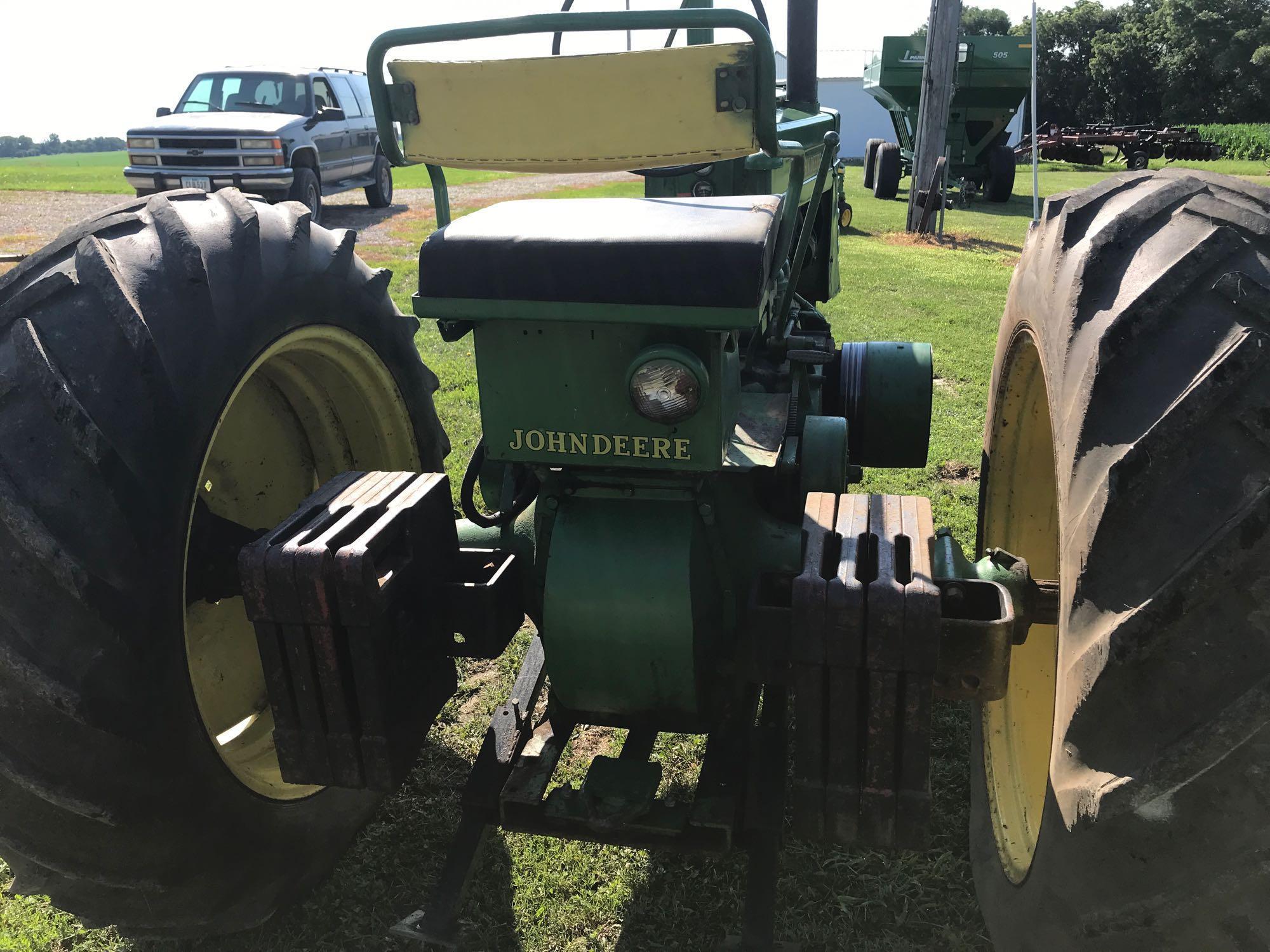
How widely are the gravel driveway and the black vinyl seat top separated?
33.3ft

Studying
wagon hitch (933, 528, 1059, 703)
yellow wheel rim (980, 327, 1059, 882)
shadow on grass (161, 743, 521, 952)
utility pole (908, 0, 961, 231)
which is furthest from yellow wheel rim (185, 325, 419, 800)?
utility pole (908, 0, 961, 231)

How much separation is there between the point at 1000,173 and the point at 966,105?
1.73 meters

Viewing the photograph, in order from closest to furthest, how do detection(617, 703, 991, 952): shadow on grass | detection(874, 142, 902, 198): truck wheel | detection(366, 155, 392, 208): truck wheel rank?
1. detection(617, 703, 991, 952): shadow on grass
2. detection(874, 142, 902, 198): truck wheel
3. detection(366, 155, 392, 208): truck wheel

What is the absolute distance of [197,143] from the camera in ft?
43.2

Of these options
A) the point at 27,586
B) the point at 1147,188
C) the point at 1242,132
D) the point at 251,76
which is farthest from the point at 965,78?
the point at 1242,132

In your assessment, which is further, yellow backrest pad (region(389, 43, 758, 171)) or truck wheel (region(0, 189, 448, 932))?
yellow backrest pad (region(389, 43, 758, 171))

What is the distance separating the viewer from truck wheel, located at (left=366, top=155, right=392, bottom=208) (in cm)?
1736

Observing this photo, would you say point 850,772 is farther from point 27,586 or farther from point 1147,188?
point 27,586

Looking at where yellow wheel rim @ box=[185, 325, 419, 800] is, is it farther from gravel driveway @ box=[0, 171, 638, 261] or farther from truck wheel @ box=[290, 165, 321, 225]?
truck wheel @ box=[290, 165, 321, 225]

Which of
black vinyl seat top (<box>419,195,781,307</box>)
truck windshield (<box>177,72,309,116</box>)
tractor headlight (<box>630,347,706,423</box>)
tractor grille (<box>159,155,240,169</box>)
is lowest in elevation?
tractor headlight (<box>630,347,706,423</box>)

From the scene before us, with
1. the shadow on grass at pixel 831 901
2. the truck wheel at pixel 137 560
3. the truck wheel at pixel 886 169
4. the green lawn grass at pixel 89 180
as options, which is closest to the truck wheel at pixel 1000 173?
the truck wheel at pixel 886 169

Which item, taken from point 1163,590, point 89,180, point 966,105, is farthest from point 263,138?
point 89,180

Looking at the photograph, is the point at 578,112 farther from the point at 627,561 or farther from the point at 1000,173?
the point at 1000,173

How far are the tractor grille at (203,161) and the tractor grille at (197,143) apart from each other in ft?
0.45
